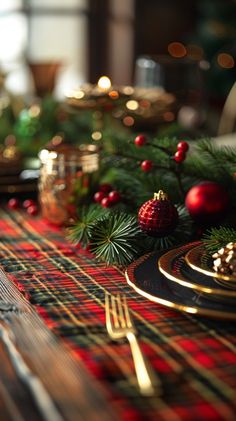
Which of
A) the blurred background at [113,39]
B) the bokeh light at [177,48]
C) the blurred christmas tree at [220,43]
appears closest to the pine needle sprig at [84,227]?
the blurred background at [113,39]

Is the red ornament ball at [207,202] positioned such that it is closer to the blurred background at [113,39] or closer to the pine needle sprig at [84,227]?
the pine needle sprig at [84,227]

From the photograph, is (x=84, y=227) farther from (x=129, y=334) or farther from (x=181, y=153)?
(x=129, y=334)

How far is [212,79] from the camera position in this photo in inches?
166

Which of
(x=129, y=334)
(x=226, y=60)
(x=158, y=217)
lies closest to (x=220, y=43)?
(x=226, y=60)

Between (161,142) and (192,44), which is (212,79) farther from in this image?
(161,142)

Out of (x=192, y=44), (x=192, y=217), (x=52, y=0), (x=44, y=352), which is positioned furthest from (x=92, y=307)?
(x=192, y=44)

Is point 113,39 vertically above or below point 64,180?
below

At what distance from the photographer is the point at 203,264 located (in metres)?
0.72

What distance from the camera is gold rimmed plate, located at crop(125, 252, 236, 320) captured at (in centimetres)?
64

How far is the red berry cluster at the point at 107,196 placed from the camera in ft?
3.15

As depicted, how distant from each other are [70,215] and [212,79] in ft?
10.9

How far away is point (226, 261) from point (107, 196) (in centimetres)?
34

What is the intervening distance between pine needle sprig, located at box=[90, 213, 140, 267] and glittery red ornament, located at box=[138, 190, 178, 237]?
0.07 feet

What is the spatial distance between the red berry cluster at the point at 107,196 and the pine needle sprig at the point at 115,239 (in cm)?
6
